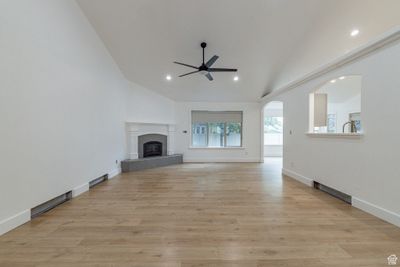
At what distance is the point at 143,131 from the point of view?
6.71 metres

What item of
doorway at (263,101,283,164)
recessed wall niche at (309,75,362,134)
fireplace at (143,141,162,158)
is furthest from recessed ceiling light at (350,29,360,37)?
fireplace at (143,141,162,158)

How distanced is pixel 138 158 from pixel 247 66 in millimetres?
4315

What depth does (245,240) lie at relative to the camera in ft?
6.89

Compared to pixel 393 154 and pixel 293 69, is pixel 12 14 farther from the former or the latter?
pixel 293 69

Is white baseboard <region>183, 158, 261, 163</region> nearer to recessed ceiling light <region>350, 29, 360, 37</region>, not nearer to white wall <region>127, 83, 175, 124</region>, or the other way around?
white wall <region>127, 83, 175, 124</region>

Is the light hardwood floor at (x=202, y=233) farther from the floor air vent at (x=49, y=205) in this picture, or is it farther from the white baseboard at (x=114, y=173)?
the white baseboard at (x=114, y=173)

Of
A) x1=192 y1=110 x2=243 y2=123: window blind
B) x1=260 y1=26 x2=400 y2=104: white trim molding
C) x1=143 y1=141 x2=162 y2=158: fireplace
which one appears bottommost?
x1=143 y1=141 x2=162 y2=158: fireplace

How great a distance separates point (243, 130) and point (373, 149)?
520 cm

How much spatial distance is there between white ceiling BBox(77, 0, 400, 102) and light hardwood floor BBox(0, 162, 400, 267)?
335 cm

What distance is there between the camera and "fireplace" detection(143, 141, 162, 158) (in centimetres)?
692

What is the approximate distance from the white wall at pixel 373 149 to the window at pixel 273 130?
6131mm

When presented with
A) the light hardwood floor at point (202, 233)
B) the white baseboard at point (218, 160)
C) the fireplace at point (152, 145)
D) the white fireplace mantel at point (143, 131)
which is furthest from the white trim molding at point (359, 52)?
the fireplace at point (152, 145)

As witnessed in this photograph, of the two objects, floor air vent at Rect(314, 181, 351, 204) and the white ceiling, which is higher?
the white ceiling

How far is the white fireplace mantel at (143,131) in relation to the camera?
629 centimetres
